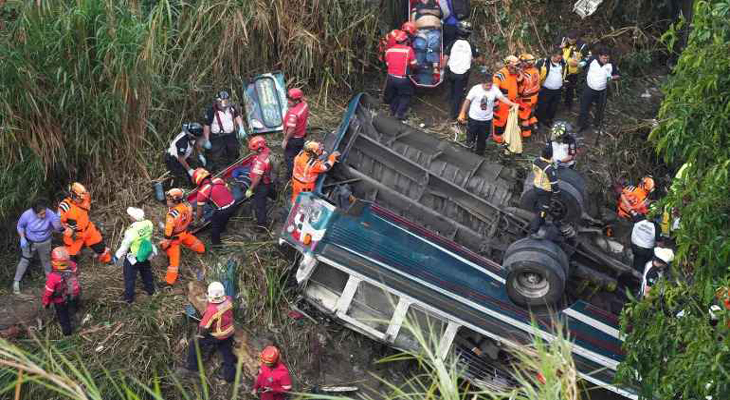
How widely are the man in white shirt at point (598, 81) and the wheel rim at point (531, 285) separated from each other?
13.5 feet

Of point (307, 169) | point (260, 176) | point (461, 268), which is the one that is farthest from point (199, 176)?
point (461, 268)

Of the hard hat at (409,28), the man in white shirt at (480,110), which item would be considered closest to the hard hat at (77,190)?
the man in white shirt at (480,110)

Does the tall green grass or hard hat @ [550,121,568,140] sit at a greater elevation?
hard hat @ [550,121,568,140]

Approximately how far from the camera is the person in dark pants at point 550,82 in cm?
1177

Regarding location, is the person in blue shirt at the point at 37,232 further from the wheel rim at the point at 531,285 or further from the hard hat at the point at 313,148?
the wheel rim at the point at 531,285

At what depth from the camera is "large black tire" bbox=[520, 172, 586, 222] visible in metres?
9.59

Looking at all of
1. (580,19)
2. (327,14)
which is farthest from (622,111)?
(327,14)

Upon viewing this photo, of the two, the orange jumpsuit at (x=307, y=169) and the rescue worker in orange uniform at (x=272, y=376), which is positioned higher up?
the orange jumpsuit at (x=307, y=169)

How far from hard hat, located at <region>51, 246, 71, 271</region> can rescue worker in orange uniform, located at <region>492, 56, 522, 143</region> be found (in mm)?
5698

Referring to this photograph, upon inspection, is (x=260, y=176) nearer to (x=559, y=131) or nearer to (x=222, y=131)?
(x=222, y=131)

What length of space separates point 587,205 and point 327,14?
15.1ft

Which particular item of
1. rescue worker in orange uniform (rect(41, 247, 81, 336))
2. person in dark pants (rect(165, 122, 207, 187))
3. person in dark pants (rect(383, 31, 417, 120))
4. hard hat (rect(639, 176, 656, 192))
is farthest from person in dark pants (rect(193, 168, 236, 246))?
hard hat (rect(639, 176, 656, 192))

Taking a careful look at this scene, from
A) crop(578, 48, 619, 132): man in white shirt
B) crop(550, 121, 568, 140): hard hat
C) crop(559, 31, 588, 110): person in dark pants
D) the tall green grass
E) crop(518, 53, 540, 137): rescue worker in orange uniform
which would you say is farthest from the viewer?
crop(559, 31, 588, 110): person in dark pants

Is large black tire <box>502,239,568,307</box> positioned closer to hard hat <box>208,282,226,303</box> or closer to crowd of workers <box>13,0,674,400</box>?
crowd of workers <box>13,0,674,400</box>
